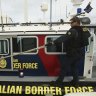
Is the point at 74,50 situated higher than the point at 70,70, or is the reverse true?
the point at 74,50

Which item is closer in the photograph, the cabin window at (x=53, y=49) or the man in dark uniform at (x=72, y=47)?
the man in dark uniform at (x=72, y=47)

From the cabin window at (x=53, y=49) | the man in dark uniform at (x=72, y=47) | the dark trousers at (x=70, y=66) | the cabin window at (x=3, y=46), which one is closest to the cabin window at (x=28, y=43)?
the cabin window at (x=53, y=49)

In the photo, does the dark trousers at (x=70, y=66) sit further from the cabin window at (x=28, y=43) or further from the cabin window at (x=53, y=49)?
the cabin window at (x=28, y=43)

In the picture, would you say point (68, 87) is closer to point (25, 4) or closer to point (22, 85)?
point (22, 85)

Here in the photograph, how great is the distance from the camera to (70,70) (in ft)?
31.4

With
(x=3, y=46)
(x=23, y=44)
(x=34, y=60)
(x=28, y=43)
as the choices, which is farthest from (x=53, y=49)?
(x=3, y=46)

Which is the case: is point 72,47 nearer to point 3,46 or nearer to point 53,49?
point 53,49

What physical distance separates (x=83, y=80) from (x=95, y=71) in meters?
1.06

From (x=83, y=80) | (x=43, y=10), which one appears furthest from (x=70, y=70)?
(x=43, y=10)

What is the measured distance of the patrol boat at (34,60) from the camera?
9.46m

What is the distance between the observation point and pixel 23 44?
9609 mm

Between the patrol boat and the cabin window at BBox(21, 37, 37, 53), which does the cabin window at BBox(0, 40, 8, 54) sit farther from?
the cabin window at BBox(21, 37, 37, 53)

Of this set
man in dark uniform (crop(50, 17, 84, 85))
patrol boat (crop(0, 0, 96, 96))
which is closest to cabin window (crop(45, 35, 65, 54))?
patrol boat (crop(0, 0, 96, 96))

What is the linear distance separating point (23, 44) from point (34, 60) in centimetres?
53
